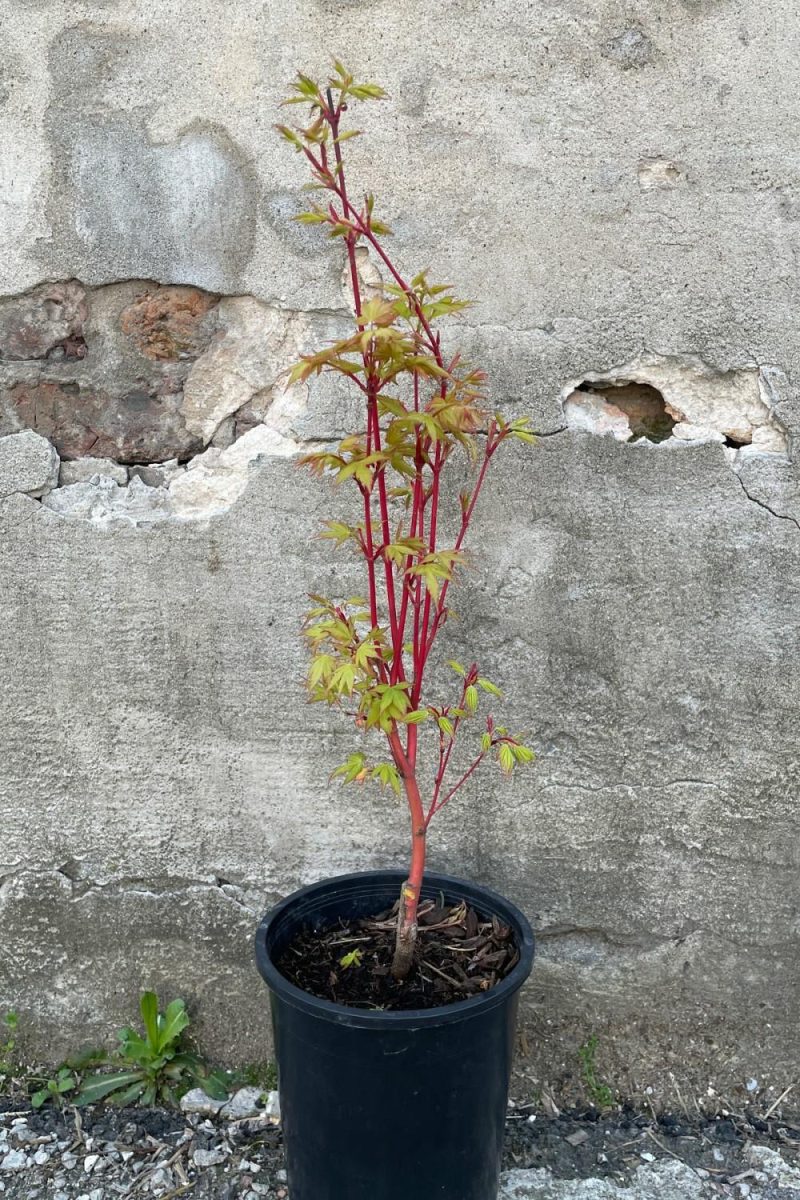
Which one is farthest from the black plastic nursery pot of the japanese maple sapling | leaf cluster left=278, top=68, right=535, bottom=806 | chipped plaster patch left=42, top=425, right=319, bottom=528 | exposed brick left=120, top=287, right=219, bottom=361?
exposed brick left=120, top=287, right=219, bottom=361

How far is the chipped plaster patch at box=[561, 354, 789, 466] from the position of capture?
2.00 meters

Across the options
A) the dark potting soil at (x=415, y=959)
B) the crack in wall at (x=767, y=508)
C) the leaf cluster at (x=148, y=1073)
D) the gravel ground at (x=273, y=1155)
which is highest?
the crack in wall at (x=767, y=508)

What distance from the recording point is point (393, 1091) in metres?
1.65

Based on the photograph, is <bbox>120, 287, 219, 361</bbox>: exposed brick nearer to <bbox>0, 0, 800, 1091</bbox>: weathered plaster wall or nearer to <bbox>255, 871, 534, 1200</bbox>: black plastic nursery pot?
<bbox>0, 0, 800, 1091</bbox>: weathered plaster wall

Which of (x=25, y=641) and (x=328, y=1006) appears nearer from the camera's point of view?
(x=328, y=1006)

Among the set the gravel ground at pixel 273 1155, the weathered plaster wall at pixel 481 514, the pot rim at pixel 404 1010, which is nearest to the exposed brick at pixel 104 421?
the weathered plaster wall at pixel 481 514

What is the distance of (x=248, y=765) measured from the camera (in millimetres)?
2143

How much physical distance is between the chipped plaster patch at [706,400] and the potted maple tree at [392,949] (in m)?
0.29

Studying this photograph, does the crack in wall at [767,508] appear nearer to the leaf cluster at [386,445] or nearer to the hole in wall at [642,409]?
the hole in wall at [642,409]

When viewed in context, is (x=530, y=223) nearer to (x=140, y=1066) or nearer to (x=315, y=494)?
(x=315, y=494)

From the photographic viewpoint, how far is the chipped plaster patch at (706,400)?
2000 mm

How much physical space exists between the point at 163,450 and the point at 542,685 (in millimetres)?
991

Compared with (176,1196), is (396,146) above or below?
above

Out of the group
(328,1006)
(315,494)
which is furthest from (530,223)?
(328,1006)
